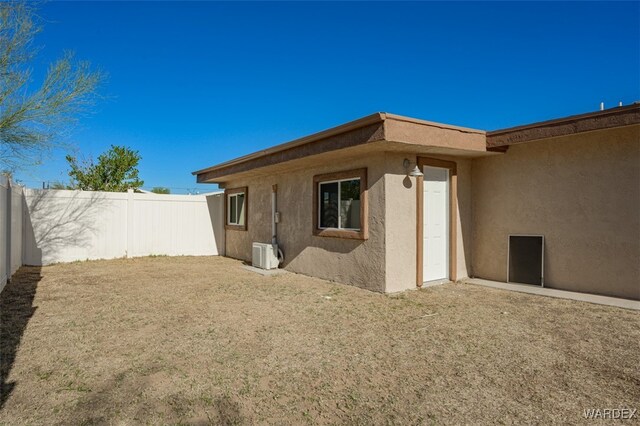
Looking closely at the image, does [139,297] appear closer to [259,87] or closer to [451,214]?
[451,214]

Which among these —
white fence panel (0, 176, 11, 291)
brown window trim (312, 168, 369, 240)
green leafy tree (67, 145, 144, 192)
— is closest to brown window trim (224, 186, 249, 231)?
brown window trim (312, 168, 369, 240)

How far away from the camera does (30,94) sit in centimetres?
865

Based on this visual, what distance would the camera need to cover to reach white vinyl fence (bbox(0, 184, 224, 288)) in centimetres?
1070

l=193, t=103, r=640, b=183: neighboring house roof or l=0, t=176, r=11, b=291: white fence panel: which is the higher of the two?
l=193, t=103, r=640, b=183: neighboring house roof

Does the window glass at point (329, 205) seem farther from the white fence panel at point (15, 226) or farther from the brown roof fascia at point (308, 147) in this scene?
the white fence panel at point (15, 226)

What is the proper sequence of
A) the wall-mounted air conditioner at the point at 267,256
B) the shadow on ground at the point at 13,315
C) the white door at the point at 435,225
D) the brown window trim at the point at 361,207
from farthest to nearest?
the wall-mounted air conditioner at the point at 267,256
the white door at the point at 435,225
the brown window trim at the point at 361,207
the shadow on ground at the point at 13,315

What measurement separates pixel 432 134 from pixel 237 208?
341 inches

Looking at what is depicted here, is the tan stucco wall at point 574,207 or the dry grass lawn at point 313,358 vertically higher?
the tan stucco wall at point 574,207

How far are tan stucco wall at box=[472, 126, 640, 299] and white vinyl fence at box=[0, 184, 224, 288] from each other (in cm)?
1008

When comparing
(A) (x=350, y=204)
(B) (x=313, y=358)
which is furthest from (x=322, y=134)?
(B) (x=313, y=358)

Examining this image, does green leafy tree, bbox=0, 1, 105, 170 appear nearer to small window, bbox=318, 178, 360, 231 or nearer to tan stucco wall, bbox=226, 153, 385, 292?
tan stucco wall, bbox=226, 153, 385, 292

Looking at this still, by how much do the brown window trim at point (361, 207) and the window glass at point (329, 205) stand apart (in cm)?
14

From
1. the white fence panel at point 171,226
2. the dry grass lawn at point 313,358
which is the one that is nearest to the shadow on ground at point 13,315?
the dry grass lawn at point 313,358

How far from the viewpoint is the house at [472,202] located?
6.11 meters
